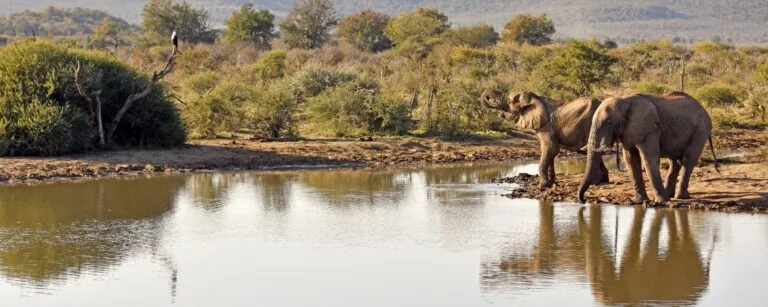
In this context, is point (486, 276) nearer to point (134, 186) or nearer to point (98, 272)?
point (98, 272)

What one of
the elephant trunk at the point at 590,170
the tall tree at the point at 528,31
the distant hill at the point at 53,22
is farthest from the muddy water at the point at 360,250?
the distant hill at the point at 53,22

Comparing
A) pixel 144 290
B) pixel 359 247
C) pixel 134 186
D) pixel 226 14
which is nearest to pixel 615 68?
pixel 134 186

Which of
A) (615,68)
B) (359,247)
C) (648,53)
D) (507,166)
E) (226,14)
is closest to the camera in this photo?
(359,247)

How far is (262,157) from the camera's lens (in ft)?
76.9

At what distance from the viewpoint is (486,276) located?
40.0 feet

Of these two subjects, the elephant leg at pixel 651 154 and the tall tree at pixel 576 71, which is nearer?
the elephant leg at pixel 651 154

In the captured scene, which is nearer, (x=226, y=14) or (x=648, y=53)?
(x=648, y=53)

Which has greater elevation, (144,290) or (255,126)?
(255,126)

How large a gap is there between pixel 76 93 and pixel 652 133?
11.5 metres

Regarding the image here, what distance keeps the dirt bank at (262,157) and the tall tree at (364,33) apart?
36490mm

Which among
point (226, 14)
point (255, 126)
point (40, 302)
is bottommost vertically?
point (40, 302)

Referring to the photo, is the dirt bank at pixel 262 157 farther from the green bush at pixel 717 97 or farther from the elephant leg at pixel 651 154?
the elephant leg at pixel 651 154

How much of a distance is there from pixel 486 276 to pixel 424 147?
44.0 ft

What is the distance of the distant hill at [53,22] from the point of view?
91812 millimetres
